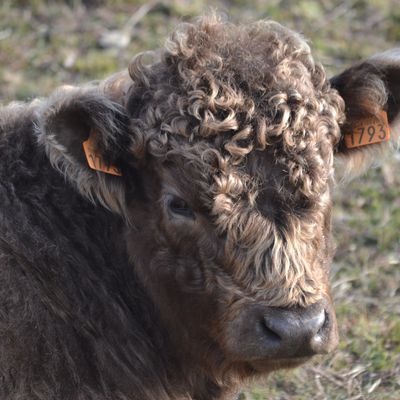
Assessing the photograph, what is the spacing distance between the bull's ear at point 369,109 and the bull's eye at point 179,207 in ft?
3.60

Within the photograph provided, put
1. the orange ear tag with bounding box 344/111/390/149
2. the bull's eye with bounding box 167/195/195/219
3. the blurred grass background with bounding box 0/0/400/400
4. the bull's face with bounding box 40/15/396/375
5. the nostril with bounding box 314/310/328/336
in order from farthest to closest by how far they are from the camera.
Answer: the blurred grass background with bounding box 0/0/400/400
the orange ear tag with bounding box 344/111/390/149
the bull's eye with bounding box 167/195/195/219
the bull's face with bounding box 40/15/396/375
the nostril with bounding box 314/310/328/336

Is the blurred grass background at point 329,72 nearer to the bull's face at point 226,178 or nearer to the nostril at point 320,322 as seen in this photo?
the bull's face at point 226,178

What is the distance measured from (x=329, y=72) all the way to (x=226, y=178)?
4839 mm

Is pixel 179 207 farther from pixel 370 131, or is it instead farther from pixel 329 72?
pixel 329 72

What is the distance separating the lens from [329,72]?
9.02 m

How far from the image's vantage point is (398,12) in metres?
10.3

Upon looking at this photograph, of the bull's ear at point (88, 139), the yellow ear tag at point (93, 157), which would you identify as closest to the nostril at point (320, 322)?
the bull's ear at point (88, 139)

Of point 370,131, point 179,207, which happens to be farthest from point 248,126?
point 370,131

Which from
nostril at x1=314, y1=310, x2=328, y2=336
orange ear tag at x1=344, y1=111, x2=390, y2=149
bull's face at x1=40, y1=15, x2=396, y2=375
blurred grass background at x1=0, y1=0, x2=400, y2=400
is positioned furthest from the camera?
blurred grass background at x1=0, y1=0, x2=400, y2=400

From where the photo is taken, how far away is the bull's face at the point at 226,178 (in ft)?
14.5

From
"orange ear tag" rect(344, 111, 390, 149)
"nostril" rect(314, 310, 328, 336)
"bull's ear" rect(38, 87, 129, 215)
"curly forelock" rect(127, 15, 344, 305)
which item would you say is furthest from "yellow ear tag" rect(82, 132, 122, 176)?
"orange ear tag" rect(344, 111, 390, 149)

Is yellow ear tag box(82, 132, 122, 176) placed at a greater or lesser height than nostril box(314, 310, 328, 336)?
greater

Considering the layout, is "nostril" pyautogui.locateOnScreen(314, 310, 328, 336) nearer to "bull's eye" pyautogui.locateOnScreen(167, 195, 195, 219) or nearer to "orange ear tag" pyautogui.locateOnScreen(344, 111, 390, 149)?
"bull's eye" pyautogui.locateOnScreen(167, 195, 195, 219)

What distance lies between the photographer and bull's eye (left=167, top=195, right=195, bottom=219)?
463 centimetres
